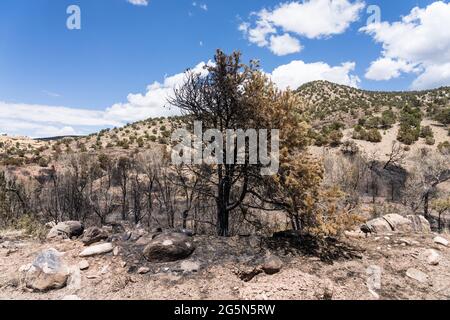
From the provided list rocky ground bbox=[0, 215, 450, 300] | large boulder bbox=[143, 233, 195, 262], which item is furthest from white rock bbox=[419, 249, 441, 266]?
large boulder bbox=[143, 233, 195, 262]

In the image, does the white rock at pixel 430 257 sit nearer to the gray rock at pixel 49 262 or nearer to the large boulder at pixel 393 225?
the large boulder at pixel 393 225

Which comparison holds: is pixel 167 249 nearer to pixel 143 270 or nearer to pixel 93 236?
pixel 143 270

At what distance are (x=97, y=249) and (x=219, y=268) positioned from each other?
2.92m

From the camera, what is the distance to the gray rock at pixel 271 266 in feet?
22.5

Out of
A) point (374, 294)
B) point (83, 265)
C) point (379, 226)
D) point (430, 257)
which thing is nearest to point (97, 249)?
point (83, 265)

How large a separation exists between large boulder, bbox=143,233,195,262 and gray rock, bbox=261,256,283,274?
5.83ft

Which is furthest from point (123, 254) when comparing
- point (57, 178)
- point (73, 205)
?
point (57, 178)

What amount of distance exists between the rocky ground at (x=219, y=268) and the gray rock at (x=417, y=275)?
35 mm

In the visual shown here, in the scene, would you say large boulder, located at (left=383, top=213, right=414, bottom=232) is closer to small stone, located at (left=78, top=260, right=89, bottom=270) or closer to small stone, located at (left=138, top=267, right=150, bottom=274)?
small stone, located at (left=138, top=267, right=150, bottom=274)

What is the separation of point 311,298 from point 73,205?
22.5 meters

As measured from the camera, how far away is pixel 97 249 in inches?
298
